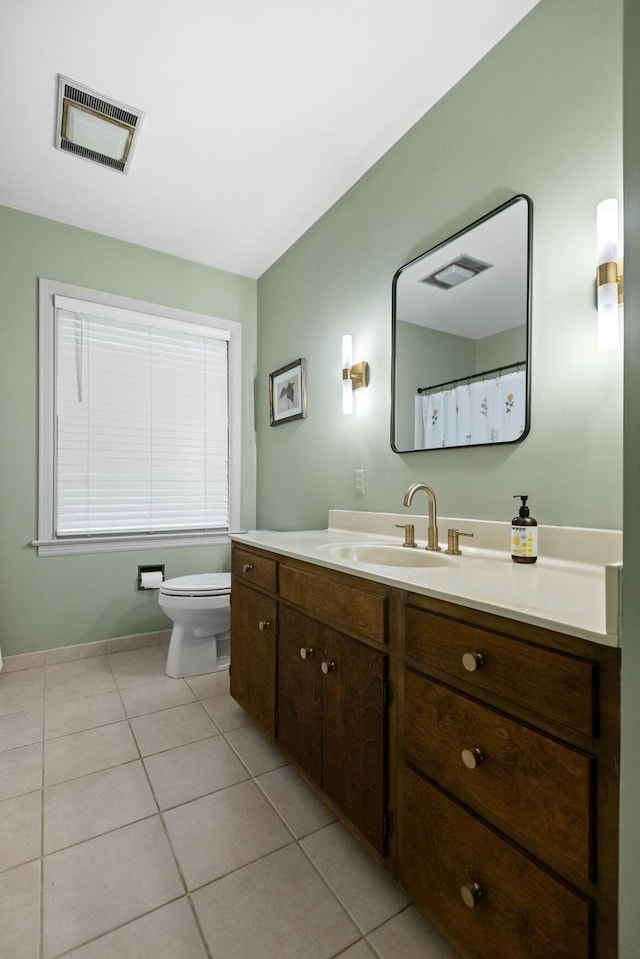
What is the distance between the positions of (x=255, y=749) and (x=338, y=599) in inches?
35.3

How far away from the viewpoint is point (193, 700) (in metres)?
2.14

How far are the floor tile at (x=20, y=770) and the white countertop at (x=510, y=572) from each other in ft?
3.51

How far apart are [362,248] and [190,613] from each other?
2.01m

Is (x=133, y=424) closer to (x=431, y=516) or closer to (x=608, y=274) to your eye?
(x=431, y=516)

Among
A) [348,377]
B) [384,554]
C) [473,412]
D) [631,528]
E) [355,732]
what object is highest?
[348,377]

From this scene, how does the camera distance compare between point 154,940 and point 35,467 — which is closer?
point 154,940

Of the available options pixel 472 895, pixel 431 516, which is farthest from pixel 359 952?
pixel 431 516

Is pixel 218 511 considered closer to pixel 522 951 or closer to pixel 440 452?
pixel 440 452

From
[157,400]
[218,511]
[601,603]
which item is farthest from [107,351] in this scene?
[601,603]

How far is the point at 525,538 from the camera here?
1.29 meters

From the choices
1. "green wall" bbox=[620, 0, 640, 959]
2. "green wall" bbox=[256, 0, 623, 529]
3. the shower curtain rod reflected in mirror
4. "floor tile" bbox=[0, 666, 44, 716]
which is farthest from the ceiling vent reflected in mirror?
"floor tile" bbox=[0, 666, 44, 716]

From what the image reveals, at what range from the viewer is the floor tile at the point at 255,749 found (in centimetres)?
164

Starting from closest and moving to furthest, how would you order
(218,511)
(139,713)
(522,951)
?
(522,951) → (139,713) → (218,511)

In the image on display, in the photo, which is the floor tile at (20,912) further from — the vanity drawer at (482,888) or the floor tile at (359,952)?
the vanity drawer at (482,888)
